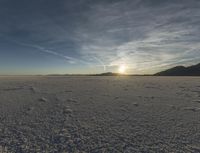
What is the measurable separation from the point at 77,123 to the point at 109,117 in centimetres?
87

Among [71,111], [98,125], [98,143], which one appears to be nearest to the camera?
[98,143]

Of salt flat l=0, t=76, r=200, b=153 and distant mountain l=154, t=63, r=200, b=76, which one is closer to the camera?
salt flat l=0, t=76, r=200, b=153

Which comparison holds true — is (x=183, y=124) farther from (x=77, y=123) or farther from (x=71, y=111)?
(x=71, y=111)

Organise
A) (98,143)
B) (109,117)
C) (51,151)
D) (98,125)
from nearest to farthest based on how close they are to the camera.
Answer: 1. (51,151)
2. (98,143)
3. (98,125)
4. (109,117)

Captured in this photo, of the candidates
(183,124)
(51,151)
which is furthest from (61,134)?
(183,124)

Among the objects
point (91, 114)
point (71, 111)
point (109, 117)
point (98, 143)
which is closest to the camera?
point (98, 143)

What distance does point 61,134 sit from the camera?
125 inches

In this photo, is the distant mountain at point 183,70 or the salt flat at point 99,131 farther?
the distant mountain at point 183,70

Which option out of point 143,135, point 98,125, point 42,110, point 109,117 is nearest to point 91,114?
point 109,117

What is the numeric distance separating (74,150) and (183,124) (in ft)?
Result: 8.03

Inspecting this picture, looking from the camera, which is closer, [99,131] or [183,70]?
[99,131]

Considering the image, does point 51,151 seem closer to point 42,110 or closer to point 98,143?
point 98,143

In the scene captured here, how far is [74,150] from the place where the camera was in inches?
101

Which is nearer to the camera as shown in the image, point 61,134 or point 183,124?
point 61,134
